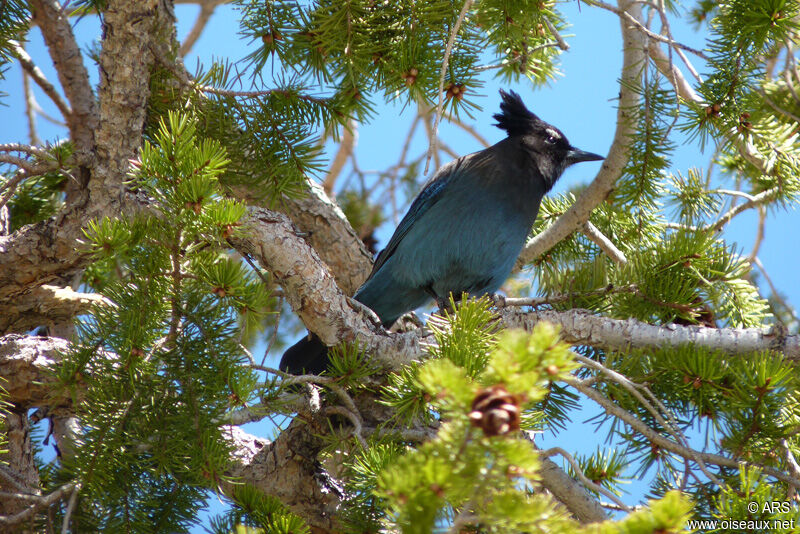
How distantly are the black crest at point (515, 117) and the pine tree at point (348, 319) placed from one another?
680 millimetres

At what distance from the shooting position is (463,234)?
3918 mm

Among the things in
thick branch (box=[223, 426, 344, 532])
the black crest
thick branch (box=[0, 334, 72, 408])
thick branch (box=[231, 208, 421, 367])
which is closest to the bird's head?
the black crest

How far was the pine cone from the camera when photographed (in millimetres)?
1238

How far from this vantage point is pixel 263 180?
319cm

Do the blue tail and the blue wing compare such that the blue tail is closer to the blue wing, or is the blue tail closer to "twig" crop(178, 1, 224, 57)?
the blue wing

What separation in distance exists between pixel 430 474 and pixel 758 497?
1.06m

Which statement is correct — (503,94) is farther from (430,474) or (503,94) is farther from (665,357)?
(430,474)

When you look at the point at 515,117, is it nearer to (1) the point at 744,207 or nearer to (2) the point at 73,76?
(1) the point at 744,207

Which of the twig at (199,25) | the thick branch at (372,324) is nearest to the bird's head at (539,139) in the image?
the thick branch at (372,324)

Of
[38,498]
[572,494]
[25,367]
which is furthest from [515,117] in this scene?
[38,498]

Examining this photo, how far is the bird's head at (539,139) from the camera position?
439 cm

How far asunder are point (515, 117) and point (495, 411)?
3.59 metres

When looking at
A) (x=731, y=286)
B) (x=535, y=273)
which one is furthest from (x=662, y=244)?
(x=535, y=273)

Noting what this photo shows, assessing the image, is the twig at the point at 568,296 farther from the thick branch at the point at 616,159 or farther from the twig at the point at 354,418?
the twig at the point at 354,418
